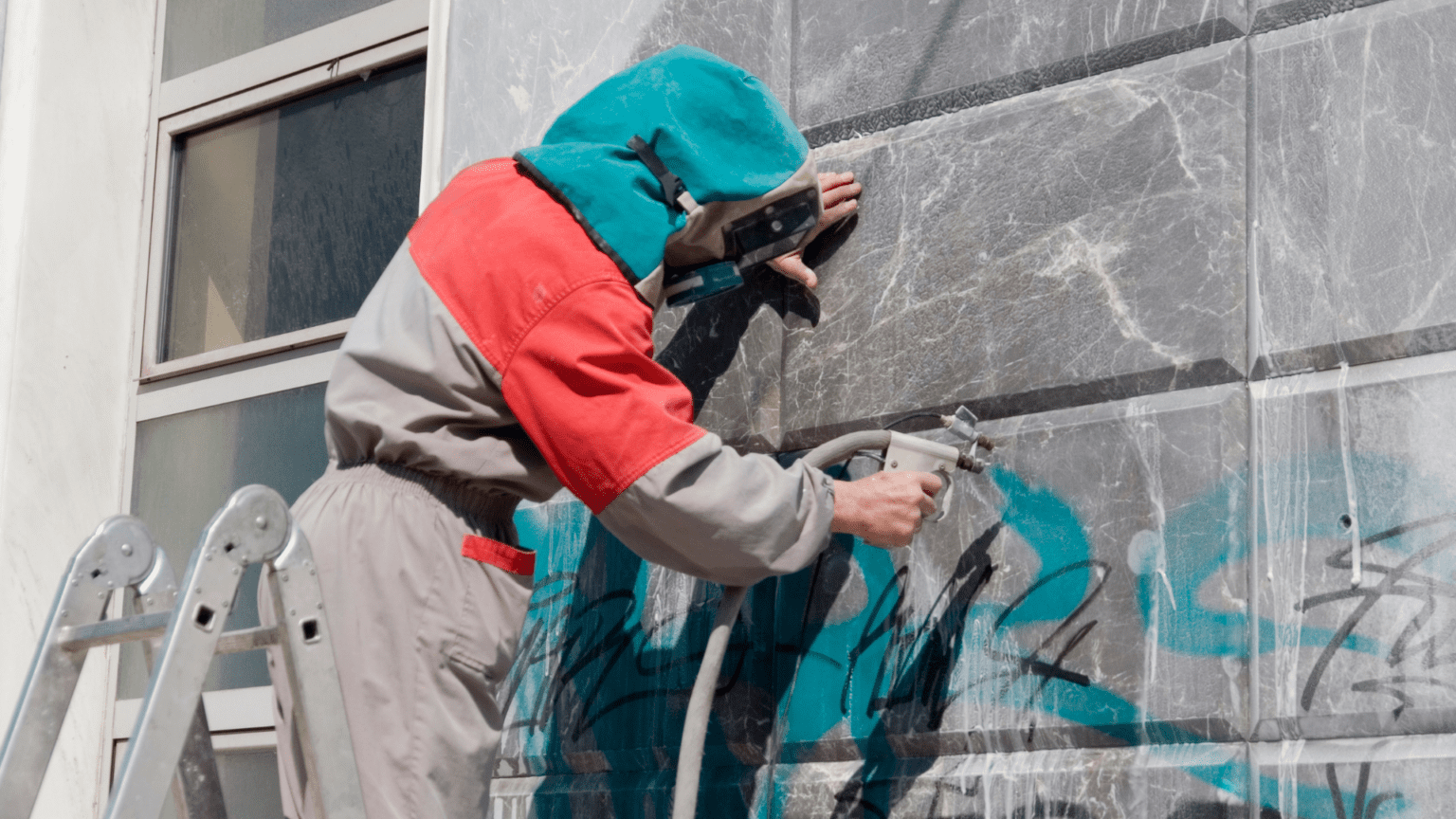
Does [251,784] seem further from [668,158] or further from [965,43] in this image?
[965,43]

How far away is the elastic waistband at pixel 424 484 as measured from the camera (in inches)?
90.8

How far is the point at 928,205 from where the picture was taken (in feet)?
8.79

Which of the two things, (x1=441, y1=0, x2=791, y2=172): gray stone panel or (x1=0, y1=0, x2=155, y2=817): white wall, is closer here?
(x1=441, y1=0, x2=791, y2=172): gray stone panel

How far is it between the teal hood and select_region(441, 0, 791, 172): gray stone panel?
49cm

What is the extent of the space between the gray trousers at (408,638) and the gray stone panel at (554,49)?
3.60 feet

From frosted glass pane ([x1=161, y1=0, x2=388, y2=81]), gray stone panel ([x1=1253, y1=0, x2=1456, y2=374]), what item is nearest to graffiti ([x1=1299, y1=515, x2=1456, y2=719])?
Answer: gray stone panel ([x1=1253, y1=0, x2=1456, y2=374])

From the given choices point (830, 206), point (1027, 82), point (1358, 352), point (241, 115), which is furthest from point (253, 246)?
point (1358, 352)

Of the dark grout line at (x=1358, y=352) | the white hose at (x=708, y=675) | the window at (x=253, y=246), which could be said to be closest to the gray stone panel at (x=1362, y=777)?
the dark grout line at (x=1358, y=352)

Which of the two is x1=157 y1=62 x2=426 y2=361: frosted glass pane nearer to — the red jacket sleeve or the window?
the window

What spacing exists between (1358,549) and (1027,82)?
0.93 m

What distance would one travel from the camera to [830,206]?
275 centimetres

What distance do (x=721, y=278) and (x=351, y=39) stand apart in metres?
1.71

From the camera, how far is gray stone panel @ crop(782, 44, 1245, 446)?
2.34m

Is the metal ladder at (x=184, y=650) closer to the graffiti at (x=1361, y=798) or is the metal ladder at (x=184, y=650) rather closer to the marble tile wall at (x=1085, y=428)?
the marble tile wall at (x=1085, y=428)
